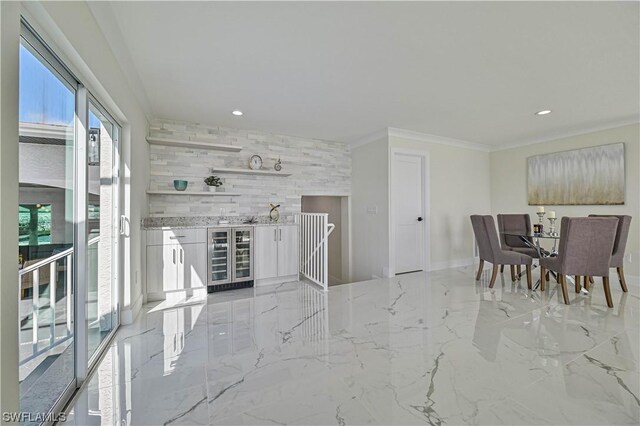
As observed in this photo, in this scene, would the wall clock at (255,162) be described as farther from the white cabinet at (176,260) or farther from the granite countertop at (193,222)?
the white cabinet at (176,260)

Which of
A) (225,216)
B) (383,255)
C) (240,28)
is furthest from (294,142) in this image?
(240,28)

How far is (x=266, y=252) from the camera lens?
159 inches

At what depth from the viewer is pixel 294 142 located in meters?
4.78

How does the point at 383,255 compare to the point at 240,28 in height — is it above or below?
below

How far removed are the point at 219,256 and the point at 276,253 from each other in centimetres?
81

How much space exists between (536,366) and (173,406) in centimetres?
234

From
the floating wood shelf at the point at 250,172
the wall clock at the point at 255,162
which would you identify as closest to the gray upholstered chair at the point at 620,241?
the floating wood shelf at the point at 250,172

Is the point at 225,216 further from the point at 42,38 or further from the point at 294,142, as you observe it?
the point at 42,38

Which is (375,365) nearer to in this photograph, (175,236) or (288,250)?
(288,250)

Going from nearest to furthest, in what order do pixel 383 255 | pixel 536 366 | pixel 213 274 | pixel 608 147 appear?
pixel 536 366, pixel 213 274, pixel 608 147, pixel 383 255

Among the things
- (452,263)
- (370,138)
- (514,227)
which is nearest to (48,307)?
(370,138)

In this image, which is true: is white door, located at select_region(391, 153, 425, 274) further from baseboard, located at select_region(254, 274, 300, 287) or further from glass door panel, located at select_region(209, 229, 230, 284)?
glass door panel, located at select_region(209, 229, 230, 284)

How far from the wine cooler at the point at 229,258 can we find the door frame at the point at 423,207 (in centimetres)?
222

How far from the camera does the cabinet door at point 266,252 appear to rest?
3973 millimetres
